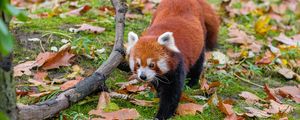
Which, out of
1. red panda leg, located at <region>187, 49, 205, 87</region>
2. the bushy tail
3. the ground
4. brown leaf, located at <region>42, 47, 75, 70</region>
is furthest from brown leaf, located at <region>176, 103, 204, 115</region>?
the bushy tail

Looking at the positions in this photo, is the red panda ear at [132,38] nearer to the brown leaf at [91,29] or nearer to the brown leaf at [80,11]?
the brown leaf at [91,29]

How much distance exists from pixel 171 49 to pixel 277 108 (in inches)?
36.7

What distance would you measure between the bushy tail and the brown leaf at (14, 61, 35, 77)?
1627 mm

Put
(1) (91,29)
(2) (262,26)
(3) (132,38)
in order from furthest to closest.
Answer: (2) (262,26)
(1) (91,29)
(3) (132,38)

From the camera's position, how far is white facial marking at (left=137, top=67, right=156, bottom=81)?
333 centimetres

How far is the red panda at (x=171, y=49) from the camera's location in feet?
11.1

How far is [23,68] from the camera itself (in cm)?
381

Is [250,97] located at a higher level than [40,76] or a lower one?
lower

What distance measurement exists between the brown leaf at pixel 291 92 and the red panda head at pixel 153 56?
1.15 meters

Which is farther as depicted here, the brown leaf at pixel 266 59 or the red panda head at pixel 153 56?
the brown leaf at pixel 266 59

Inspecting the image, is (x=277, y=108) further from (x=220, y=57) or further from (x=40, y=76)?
(x=40, y=76)

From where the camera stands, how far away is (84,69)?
4.03 m

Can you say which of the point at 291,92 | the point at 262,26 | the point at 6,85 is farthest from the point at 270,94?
the point at 6,85

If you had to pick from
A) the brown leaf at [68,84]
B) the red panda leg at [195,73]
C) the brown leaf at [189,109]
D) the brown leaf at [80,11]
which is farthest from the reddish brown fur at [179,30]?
the brown leaf at [80,11]
